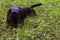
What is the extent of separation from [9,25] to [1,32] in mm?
221

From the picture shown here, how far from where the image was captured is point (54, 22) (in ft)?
14.9

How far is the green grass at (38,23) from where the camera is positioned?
13.4ft

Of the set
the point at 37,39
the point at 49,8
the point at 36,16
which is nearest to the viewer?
the point at 37,39

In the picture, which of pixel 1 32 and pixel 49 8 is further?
pixel 49 8

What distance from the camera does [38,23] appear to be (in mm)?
4465

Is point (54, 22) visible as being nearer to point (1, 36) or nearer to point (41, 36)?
point (41, 36)

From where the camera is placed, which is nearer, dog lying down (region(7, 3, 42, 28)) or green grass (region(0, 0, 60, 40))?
green grass (region(0, 0, 60, 40))

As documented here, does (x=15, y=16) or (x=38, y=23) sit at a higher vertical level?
(x=15, y=16)

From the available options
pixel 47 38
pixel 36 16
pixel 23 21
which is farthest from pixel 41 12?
pixel 47 38

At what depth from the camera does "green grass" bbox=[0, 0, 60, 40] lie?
4.09m

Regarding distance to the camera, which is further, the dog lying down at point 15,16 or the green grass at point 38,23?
the dog lying down at point 15,16

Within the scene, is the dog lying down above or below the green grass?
above

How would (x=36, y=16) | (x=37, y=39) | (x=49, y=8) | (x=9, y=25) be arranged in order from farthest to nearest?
(x=49, y=8), (x=36, y=16), (x=9, y=25), (x=37, y=39)

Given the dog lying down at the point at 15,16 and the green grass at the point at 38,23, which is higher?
the dog lying down at the point at 15,16
